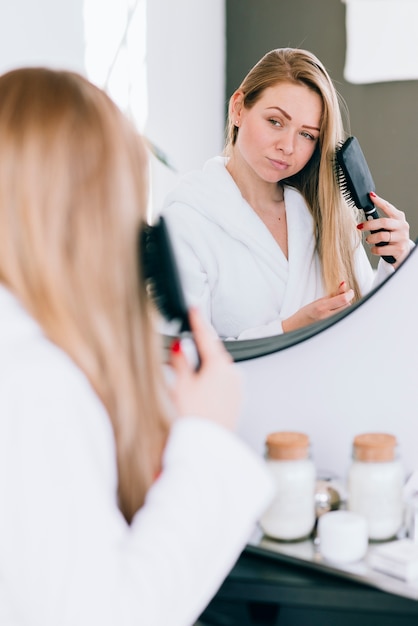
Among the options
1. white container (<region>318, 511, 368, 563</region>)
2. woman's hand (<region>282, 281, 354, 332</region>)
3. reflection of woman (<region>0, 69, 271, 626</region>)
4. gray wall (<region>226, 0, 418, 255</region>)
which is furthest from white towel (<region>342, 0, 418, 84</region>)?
white container (<region>318, 511, 368, 563</region>)

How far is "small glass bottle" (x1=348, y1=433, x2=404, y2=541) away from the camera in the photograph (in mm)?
718

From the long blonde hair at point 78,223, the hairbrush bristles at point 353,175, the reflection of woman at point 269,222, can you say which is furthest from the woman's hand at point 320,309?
the long blonde hair at point 78,223

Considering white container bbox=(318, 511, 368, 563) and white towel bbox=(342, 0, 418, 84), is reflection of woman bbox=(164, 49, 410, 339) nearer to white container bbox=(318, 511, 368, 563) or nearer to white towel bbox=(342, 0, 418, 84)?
white towel bbox=(342, 0, 418, 84)

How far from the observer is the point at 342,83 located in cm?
84

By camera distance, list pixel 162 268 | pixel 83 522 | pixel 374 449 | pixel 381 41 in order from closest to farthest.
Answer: pixel 83 522
pixel 162 268
pixel 374 449
pixel 381 41

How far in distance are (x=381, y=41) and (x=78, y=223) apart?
479 mm

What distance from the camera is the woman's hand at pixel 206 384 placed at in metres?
0.61

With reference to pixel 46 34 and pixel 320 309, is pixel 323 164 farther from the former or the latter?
pixel 46 34

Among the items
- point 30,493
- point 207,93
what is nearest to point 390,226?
point 207,93

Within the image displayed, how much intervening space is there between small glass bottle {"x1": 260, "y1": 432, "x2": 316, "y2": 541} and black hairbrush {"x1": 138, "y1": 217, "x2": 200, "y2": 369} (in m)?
0.19

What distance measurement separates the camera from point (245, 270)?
89cm

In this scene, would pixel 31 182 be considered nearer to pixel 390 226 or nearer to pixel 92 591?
pixel 92 591

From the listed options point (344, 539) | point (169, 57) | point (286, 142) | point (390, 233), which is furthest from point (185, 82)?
point (344, 539)

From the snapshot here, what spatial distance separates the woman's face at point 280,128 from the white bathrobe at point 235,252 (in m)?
0.03
